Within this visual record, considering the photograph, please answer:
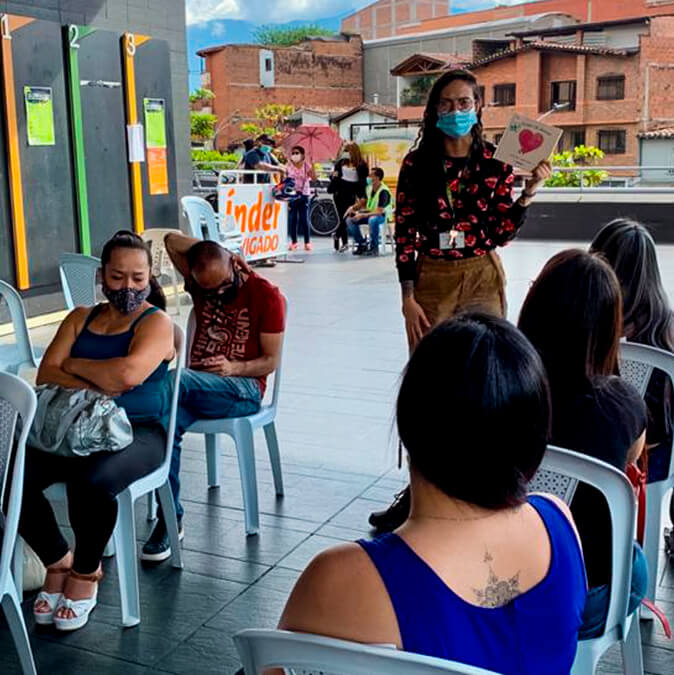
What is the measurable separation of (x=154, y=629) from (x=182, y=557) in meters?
0.45

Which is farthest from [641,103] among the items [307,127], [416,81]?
[307,127]

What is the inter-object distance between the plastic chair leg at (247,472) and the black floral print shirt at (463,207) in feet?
2.66

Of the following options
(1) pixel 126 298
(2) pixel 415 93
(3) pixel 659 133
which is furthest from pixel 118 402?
(2) pixel 415 93

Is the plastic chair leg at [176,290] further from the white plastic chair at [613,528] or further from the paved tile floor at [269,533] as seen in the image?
the white plastic chair at [613,528]

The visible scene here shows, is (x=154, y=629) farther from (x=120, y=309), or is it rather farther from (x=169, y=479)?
(x=120, y=309)

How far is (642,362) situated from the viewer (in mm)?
2365

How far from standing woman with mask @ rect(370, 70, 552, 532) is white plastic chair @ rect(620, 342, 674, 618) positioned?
53cm

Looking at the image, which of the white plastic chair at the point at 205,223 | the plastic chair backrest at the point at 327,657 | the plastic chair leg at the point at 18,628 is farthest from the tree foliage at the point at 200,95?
the plastic chair backrest at the point at 327,657

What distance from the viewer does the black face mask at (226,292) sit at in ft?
10.2

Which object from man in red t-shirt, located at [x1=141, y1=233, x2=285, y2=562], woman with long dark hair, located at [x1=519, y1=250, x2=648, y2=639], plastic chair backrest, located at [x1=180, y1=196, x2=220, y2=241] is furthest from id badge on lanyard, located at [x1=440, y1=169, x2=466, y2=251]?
plastic chair backrest, located at [x1=180, y1=196, x2=220, y2=241]

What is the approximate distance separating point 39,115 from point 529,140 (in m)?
4.65

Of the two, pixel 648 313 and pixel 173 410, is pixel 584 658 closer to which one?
pixel 648 313

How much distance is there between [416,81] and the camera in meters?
36.8

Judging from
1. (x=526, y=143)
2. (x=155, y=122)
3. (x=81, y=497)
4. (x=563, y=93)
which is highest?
(x=563, y=93)
